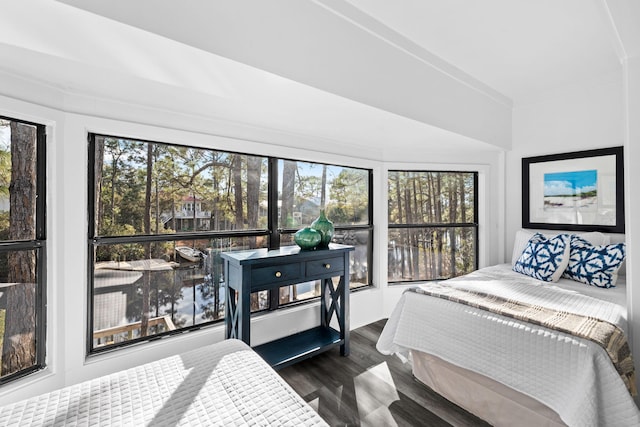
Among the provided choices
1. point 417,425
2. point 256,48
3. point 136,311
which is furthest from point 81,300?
point 417,425

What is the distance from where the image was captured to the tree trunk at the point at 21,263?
1602 millimetres

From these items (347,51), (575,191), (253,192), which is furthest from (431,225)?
(347,51)

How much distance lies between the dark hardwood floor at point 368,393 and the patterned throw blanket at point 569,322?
0.69 metres

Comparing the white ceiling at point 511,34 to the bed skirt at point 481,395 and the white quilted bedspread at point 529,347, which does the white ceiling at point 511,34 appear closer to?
the white quilted bedspread at point 529,347

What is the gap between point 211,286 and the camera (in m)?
2.39

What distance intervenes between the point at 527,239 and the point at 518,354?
1832 millimetres

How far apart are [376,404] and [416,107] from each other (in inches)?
82.2

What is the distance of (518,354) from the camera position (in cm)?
165

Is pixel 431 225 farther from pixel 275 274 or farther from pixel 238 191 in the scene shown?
pixel 238 191

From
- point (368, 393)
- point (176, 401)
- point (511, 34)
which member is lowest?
point (368, 393)

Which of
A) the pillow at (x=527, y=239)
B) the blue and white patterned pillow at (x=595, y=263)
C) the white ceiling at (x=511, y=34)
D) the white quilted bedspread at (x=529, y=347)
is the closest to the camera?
the white quilted bedspread at (x=529, y=347)

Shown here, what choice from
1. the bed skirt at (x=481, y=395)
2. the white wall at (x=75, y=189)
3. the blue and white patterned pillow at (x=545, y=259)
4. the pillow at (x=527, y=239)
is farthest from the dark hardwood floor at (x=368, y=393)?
the pillow at (x=527, y=239)

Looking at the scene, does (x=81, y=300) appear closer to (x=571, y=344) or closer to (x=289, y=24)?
(x=289, y=24)

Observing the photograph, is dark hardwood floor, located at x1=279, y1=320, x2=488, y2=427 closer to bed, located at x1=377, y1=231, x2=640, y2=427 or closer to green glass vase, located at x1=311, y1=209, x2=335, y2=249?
bed, located at x1=377, y1=231, x2=640, y2=427
